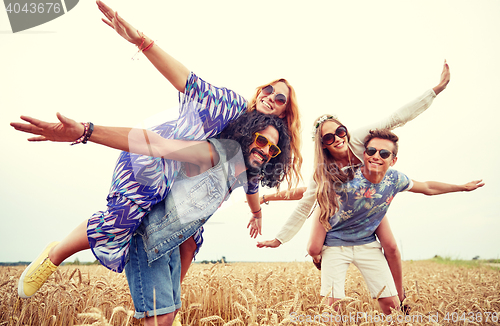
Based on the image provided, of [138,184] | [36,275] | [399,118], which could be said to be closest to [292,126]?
[399,118]

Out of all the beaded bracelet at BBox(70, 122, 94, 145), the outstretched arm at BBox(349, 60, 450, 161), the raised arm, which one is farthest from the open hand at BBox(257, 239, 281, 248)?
the beaded bracelet at BBox(70, 122, 94, 145)

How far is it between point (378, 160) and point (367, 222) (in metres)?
0.72

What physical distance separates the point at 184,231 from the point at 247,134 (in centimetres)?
91

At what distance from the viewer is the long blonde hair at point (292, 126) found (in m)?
3.15

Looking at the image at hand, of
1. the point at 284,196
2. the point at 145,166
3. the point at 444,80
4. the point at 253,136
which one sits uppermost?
the point at 444,80

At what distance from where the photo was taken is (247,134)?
247cm

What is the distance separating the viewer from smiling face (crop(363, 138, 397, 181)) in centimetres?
326

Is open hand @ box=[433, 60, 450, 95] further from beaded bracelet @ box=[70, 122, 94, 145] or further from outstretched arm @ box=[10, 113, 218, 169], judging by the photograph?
beaded bracelet @ box=[70, 122, 94, 145]

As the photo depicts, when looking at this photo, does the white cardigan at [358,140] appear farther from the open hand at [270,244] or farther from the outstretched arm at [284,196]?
the outstretched arm at [284,196]

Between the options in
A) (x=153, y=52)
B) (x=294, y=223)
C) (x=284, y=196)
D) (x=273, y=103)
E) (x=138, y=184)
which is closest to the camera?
(x=153, y=52)

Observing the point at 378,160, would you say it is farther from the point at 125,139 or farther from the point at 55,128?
the point at 55,128

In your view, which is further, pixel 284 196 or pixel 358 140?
pixel 284 196

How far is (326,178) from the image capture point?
332cm

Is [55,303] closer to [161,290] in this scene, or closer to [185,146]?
[161,290]
